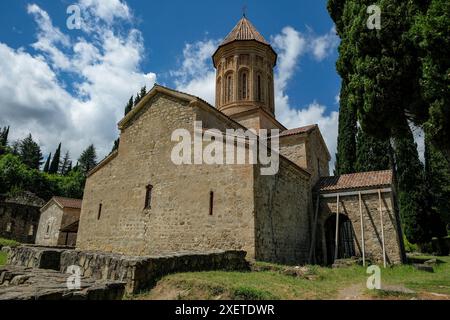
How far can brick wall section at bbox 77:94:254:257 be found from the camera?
9281mm

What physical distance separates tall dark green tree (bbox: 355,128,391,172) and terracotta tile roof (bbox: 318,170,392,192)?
968 cm

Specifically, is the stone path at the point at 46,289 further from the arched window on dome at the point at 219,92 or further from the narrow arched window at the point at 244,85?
the arched window on dome at the point at 219,92

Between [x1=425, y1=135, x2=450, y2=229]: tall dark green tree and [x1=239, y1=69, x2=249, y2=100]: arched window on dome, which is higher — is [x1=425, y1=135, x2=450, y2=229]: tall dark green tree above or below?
below

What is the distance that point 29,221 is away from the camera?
29.3m

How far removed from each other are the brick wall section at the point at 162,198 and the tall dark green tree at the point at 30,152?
55043 millimetres

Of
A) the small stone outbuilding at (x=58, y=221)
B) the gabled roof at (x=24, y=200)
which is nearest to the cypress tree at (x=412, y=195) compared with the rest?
the small stone outbuilding at (x=58, y=221)

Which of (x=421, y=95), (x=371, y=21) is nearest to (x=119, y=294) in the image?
(x=421, y=95)

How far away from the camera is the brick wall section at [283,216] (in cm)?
923

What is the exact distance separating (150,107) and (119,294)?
369 inches

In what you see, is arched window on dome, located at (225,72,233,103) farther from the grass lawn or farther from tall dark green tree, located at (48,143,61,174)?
tall dark green tree, located at (48,143,61,174)

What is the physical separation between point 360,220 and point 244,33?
41.4 feet

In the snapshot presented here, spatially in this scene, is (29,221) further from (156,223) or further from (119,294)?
(119,294)

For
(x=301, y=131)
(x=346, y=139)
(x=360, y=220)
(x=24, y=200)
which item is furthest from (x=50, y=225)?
(x=346, y=139)

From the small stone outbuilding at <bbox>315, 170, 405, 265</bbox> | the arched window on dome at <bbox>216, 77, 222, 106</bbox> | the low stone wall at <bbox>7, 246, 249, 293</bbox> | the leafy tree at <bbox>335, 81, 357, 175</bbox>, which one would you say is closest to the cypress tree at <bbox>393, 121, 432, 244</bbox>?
the leafy tree at <bbox>335, 81, 357, 175</bbox>
